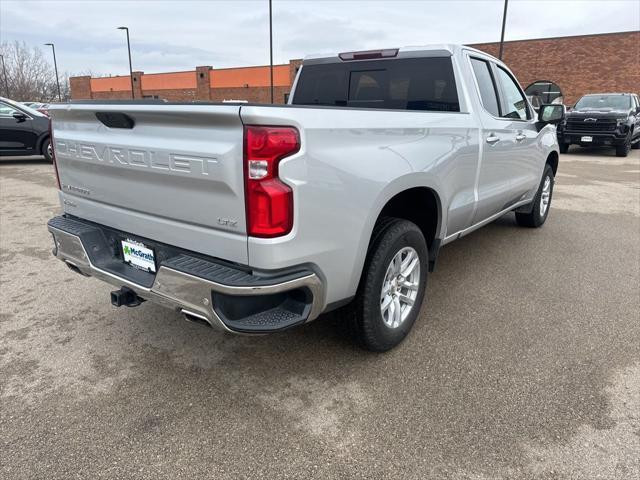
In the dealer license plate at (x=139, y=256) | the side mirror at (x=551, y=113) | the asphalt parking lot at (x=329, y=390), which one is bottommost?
the asphalt parking lot at (x=329, y=390)

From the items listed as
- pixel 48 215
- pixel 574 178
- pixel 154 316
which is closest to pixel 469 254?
pixel 154 316

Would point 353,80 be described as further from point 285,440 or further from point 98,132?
point 285,440

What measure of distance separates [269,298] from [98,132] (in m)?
1.40

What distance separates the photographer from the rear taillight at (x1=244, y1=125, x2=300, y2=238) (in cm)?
202

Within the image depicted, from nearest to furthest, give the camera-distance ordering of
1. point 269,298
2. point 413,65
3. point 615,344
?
1. point 269,298
2. point 615,344
3. point 413,65

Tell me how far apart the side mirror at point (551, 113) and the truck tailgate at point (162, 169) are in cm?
418

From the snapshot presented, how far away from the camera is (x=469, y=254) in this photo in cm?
517

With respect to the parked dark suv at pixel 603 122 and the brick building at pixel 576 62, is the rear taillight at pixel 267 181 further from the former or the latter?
the brick building at pixel 576 62

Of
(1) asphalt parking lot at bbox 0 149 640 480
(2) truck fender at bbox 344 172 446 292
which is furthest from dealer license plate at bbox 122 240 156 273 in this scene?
(2) truck fender at bbox 344 172 446 292

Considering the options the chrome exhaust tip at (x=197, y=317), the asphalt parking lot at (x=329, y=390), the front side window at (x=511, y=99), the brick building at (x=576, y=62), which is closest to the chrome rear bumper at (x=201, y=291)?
the chrome exhaust tip at (x=197, y=317)

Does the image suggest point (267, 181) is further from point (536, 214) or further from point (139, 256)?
point (536, 214)

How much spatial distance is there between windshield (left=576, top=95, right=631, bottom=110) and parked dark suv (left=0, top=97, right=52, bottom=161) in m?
15.7

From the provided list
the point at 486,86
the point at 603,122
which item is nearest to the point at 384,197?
the point at 486,86

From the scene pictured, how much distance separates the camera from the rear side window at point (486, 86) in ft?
13.3
